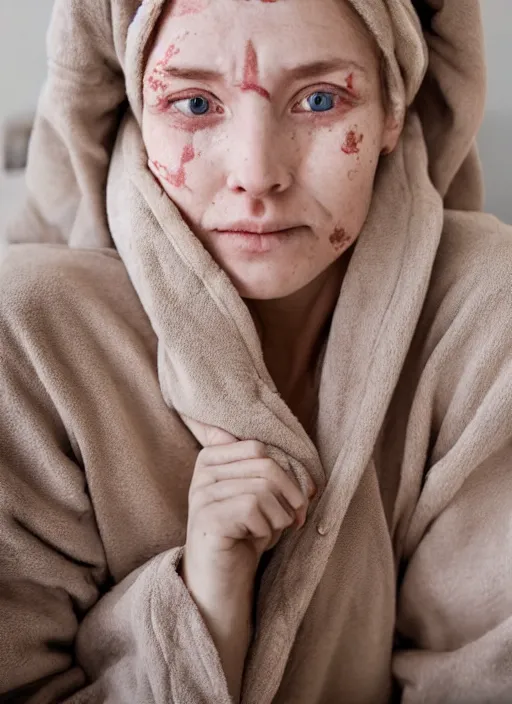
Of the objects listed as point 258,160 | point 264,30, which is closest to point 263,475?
point 258,160

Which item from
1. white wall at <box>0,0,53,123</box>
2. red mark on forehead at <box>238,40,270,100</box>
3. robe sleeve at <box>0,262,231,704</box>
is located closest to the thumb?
robe sleeve at <box>0,262,231,704</box>

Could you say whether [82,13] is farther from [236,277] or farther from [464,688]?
[464,688]

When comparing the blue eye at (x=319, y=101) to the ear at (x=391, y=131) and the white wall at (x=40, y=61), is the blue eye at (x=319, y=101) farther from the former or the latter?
the white wall at (x=40, y=61)

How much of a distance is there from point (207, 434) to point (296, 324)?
0.17 meters

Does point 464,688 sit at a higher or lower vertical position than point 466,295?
lower

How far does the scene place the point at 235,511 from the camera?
2.27 ft

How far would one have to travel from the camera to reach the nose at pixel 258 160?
26.7 inches

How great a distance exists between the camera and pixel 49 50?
786mm

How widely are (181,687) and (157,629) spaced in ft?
0.18

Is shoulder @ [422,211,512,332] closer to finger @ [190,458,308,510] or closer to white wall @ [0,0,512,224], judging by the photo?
finger @ [190,458,308,510]

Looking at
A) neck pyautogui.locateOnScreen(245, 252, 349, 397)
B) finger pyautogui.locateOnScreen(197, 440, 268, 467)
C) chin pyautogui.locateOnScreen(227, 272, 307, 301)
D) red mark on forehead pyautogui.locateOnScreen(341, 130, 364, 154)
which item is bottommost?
finger pyautogui.locateOnScreen(197, 440, 268, 467)

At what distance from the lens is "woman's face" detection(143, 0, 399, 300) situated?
0.68 meters

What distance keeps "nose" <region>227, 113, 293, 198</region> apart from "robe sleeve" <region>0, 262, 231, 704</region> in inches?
9.7

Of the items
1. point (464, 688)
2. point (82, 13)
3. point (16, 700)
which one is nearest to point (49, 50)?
point (82, 13)
